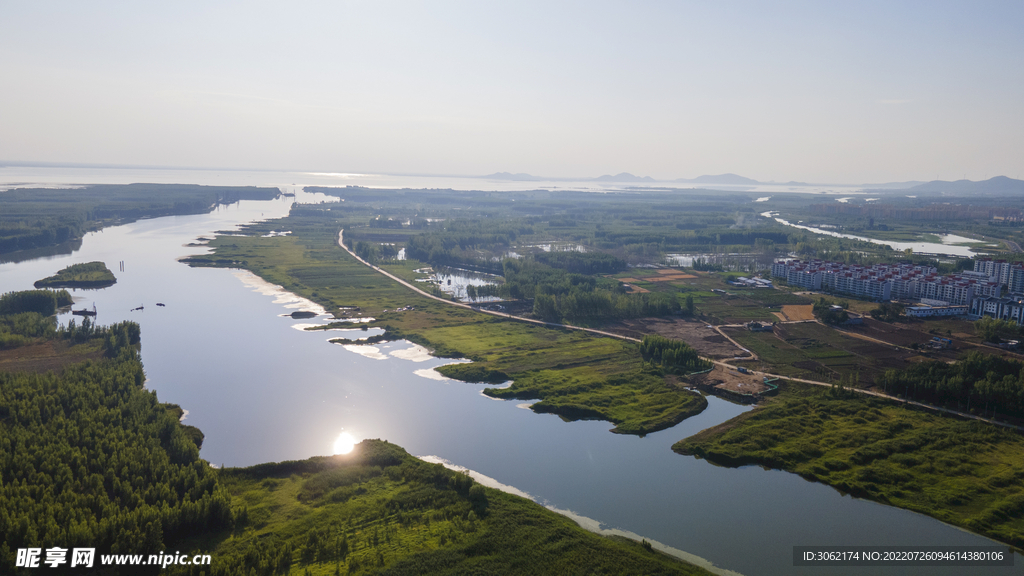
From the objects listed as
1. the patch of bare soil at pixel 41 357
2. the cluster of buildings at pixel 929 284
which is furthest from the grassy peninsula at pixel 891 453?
the patch of bare soil at pixel 41 357

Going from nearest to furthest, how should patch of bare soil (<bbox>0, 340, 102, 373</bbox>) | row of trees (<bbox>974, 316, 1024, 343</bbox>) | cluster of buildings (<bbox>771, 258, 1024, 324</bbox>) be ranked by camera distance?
1. patch of bare soil (<bbox>0, 340, 102, 373</bbox>)
2. row of trees (<bbox>974, 316, 1024, 343</bbox>)
3. cluster of buildings (<bbox>771, 258, 1024, 324</bbox>)

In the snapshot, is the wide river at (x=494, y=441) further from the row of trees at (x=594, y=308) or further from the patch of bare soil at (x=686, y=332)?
the row of trees at (x=594, y=308)

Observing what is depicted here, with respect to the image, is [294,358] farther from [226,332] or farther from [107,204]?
[107,204]

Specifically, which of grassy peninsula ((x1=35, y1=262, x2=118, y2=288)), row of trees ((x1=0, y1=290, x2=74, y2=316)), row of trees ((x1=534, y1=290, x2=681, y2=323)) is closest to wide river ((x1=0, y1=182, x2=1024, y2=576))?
row of trees ((x1=0, y1=290, x2=74, y2=316))

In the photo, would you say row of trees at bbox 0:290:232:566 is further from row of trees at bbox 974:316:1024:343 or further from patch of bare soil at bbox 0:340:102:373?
row of trees at bbox 974:316:1024:343

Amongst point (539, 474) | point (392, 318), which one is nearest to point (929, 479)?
point (539, 474)

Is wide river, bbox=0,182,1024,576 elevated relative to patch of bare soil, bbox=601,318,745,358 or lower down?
lower down

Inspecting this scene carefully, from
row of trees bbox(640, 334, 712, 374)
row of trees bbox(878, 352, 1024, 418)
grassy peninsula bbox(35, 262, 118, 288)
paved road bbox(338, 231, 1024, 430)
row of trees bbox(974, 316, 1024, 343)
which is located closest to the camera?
row of trees bbox(878, 352, 1024, 418)
